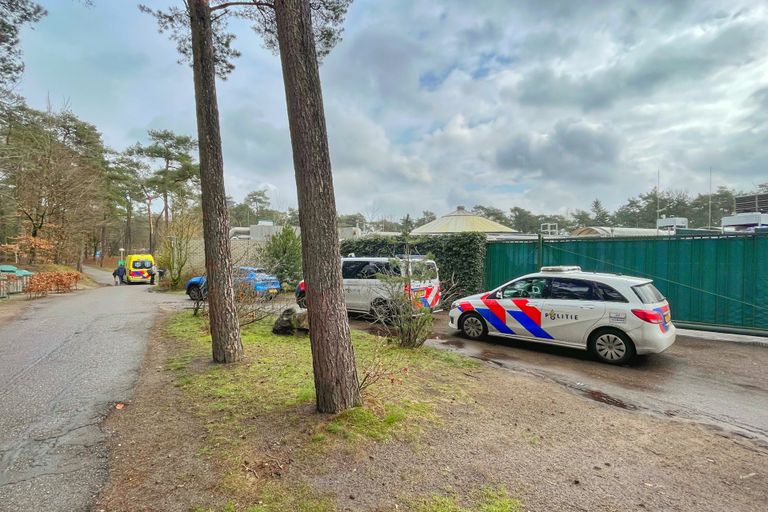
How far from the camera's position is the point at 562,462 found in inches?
114

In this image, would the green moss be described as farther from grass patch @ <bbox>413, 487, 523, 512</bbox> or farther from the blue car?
the blue car

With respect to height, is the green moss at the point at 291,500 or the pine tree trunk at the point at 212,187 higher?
the pine tree trunk at the point at 212,187

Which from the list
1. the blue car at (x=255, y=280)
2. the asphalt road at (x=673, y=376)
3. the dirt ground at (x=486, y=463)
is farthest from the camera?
the blue car at (x=255, y=280)

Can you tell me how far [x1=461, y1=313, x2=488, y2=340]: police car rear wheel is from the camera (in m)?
7.74

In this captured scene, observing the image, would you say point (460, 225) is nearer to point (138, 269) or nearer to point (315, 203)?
point (315, 203)

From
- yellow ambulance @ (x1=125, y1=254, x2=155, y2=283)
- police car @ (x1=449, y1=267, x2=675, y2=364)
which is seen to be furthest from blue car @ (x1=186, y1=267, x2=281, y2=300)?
yellow ambulance @ (x1=125, y1=254, x2=155, y2=283)

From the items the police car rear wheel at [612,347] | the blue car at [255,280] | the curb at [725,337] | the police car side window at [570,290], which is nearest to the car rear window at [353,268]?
the blue car at [255,280]

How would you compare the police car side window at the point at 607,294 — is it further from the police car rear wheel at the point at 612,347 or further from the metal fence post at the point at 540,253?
the metal fence post at the point at 540,253

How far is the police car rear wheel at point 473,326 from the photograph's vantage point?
774 centimetres

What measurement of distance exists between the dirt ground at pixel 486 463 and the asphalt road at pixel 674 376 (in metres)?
0.57

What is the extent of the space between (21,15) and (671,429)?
12.7 meters

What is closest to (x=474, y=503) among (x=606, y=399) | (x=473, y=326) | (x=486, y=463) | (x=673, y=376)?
(x=486, y=463)

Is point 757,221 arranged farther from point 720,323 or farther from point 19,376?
point 19,376

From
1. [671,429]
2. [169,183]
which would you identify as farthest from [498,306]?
[169,183]
